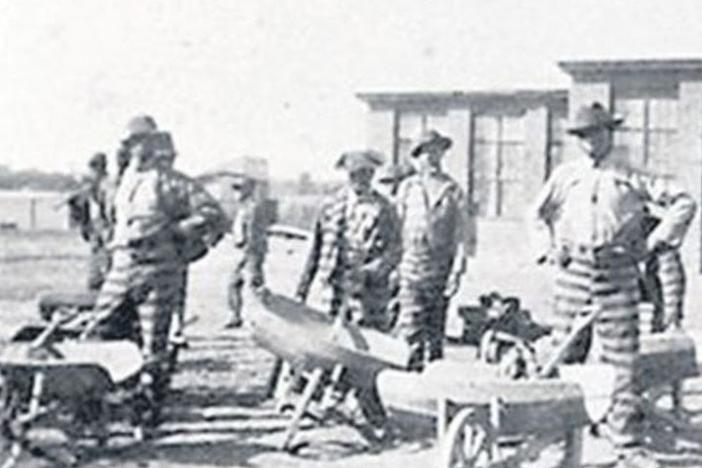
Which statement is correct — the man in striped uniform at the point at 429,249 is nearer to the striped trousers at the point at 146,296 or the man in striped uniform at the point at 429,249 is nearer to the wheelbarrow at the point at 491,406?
the striped trousers at the point at 146,296

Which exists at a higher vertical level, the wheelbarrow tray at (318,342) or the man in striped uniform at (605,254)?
the man in striped uniform at (605,254)

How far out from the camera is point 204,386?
11219mm

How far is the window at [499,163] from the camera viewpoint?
99.9 ft

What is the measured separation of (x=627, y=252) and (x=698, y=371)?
5.64 feet

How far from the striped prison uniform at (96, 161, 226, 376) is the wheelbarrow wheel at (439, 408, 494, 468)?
8.75ft

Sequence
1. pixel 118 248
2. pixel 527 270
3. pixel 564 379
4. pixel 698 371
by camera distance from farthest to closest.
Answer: pixel 527 270 → pixel 698 371 → pixel 118 248 → pixel 564 379

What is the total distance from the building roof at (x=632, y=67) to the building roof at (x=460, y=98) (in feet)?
5.19

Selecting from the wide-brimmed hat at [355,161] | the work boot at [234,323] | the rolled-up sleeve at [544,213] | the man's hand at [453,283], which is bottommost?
the work boot at [234,323]

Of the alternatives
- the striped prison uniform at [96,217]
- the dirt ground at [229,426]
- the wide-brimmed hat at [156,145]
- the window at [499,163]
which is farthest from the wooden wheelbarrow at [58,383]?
the window at [499,163]

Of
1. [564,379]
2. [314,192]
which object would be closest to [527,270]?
[564,379]

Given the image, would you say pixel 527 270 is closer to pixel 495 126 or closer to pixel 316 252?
pixel 495 126

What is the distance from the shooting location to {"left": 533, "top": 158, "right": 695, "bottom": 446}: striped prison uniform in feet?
25.6

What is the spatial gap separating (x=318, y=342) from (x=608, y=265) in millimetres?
1800

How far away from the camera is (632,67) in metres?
26.8
